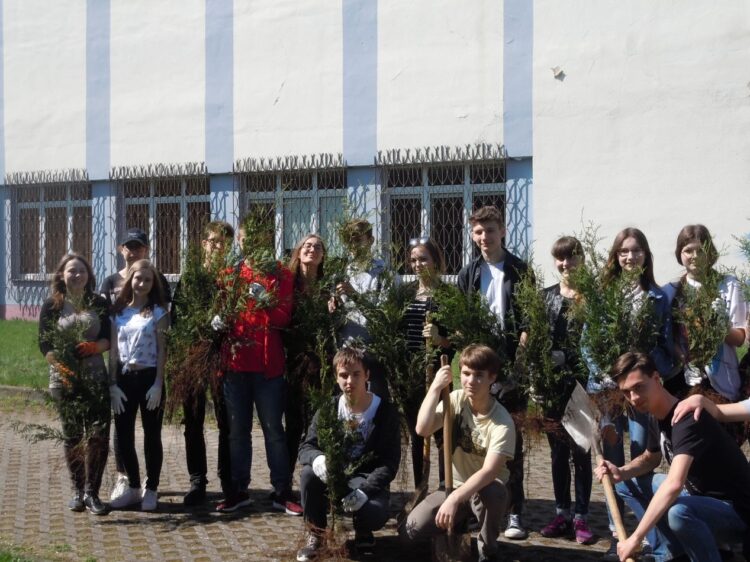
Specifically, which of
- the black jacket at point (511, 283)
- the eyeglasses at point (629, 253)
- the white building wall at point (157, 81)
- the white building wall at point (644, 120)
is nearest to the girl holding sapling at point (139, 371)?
the black jacket at point (511, 283)

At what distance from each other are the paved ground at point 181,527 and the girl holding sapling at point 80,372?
0.27 m

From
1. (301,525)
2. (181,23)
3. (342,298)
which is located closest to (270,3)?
(181,23)

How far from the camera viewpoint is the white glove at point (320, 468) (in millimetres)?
6199

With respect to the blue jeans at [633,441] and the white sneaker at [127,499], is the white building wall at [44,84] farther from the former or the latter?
the blue jeans at [633,441]

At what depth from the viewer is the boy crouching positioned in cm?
623

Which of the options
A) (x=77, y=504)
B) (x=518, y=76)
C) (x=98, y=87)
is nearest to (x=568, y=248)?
(x=77, y=504)

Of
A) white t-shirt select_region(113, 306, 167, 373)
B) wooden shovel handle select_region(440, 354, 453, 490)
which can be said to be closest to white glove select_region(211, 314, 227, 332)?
white t-shirt select_region(113, 306, 167, 373)

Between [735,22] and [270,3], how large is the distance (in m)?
6.44

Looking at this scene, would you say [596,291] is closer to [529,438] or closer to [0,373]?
[529,438]

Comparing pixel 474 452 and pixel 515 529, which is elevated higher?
pixel 474 452

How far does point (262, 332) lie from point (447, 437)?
5.97ft

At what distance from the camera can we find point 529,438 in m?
6.58

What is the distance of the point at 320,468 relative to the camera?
623 cm

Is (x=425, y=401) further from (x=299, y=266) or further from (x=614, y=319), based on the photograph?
(x=299, y=266)
